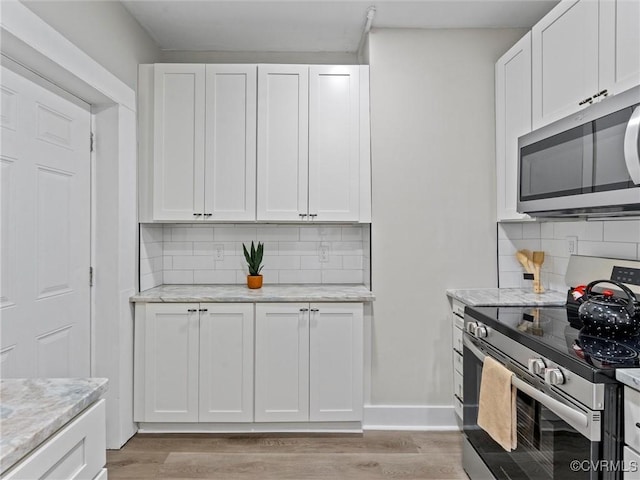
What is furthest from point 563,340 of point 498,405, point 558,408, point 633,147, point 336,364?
point 336,364

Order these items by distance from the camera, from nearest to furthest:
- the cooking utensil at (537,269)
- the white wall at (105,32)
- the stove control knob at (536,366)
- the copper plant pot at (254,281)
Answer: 1. the stove control knob at (536,366)
2. the white wall at (105,32)
3. the cooking utensil at (537,269)
4. the copper plant pot at (254,281)

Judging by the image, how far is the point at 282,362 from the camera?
2.80m

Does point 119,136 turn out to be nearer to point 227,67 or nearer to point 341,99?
point 227,67

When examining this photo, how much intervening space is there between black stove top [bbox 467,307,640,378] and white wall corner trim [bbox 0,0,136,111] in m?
2.25

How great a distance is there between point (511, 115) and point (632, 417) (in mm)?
1999

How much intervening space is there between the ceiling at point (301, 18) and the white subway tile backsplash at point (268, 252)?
1334 mm

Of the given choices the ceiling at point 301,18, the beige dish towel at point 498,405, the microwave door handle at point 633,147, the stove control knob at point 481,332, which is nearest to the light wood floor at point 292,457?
the beige dish towel at point 498,405

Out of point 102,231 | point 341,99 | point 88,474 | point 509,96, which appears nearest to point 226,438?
point 102,231

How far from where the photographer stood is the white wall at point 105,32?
2.02m

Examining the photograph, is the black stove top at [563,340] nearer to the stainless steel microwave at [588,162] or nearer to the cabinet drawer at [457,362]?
the stainless steel microwave at [588,162]

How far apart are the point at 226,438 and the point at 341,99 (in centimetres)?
232

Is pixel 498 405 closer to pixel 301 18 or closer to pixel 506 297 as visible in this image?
pixel 506 297

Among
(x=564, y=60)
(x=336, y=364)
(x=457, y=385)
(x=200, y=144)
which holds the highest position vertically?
(x=564, y=60)

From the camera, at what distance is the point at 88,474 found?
1.07 m
